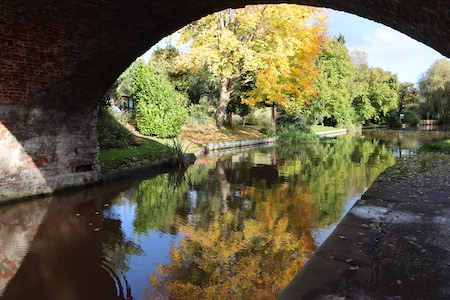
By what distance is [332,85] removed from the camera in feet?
136

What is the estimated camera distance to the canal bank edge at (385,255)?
3.61m

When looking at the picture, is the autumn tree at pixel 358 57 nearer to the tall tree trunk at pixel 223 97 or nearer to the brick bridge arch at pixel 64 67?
the tall tree trunk at pixel 223 97

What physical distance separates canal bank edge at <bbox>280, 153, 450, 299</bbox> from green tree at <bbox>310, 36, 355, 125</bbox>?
103ft

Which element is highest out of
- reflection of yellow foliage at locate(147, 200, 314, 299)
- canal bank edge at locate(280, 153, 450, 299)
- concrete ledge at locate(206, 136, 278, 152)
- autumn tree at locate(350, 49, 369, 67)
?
autumn tree at locate(350, 49, 369, 67)

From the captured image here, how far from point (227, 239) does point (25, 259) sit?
301 cm

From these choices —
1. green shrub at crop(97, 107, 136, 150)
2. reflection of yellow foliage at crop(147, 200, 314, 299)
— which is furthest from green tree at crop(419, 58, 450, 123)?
reflection of yellow foliage at crop(147, 200, 314, 299)

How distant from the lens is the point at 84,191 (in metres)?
9.48

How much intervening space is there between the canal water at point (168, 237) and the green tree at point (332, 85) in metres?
28.5

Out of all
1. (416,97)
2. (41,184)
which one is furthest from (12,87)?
(416,97)

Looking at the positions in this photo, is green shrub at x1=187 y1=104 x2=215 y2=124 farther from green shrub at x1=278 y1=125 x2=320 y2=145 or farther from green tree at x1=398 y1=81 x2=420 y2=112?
green tree at x1=398 y1=81 x2=420 y2=112

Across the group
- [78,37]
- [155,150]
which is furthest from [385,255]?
[155,150]

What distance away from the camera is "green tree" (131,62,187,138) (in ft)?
60.0

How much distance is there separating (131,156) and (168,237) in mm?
7142

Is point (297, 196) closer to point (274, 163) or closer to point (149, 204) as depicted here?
point (149, 204)
